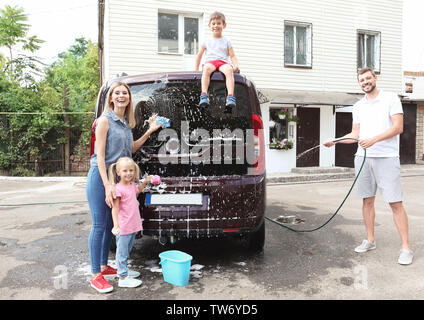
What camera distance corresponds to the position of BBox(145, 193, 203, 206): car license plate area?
11.4 ft

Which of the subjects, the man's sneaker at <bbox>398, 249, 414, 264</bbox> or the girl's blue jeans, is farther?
the man's sneaker at <bbox>398, 249, 414, 264</bbox>

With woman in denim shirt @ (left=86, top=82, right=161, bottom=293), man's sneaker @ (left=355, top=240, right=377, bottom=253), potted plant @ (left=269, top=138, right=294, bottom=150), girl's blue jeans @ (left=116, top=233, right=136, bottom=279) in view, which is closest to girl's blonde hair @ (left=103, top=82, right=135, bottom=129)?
woman in denim shirt @ (left=86, top=82, right=161, bottom=293)

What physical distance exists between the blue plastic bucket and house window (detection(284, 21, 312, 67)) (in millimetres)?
11678

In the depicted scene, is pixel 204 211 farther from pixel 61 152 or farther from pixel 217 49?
pixel 61 152

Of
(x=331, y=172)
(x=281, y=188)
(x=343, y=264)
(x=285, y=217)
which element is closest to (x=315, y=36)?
(x=331, y=172)

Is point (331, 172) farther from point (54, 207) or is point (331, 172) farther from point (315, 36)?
point (54, 207)

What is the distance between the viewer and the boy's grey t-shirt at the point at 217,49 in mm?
4422

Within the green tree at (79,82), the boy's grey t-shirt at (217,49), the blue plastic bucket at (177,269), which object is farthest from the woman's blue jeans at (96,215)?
the green tree at (79,82)

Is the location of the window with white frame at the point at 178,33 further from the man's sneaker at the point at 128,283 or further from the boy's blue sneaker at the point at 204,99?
the man's sneaker at the point at 128,283

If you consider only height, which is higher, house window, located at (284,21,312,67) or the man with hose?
house window, located at (284,21,312,67)

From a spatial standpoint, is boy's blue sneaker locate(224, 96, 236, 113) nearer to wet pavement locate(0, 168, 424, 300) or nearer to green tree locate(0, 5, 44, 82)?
wet pavement locate(0, 168, 424, 300)

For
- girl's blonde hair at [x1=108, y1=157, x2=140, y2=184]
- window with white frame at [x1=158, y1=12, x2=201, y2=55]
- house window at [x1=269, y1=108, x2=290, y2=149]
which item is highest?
window with white frame at [x1=158, y1=12, x2=201, y2=55]

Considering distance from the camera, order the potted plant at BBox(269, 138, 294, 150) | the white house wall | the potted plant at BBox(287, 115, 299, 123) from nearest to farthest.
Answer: the white house wall
the potted plant at BBox(269, 138, 294, 150)
the potted plant at BBox(287, 115, 299, 123)

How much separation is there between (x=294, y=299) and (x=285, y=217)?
11.0ft
